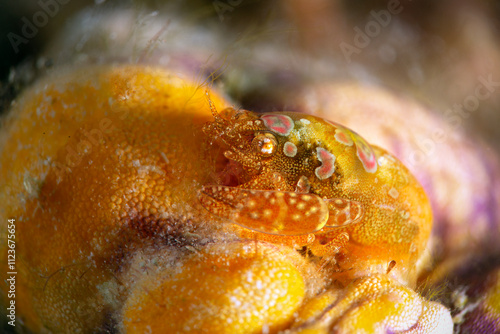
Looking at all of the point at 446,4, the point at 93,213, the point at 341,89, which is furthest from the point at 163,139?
the point at 446,4

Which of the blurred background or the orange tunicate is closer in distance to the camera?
the orange tunicate

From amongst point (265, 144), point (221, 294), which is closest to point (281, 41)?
point (265, 144)

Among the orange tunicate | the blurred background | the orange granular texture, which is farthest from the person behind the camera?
the blurred background

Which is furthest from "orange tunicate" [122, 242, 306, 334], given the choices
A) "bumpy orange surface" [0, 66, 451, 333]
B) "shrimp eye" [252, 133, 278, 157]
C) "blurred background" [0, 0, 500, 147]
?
"blurred background" [0, 0, 500, 147]

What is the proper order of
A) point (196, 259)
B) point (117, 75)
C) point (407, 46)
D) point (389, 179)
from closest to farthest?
point (196, 259) → point (117, 75) → point (389, 179) → point (407, 46)

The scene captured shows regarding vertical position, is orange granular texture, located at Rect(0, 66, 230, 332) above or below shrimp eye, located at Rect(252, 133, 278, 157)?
below

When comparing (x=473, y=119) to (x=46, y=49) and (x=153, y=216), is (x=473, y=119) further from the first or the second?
(x=46, y=49)

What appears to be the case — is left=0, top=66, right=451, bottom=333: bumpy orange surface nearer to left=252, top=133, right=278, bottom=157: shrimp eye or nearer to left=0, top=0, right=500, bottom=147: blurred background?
left=252, top=133, right=278, bottom=157: shrimp eye

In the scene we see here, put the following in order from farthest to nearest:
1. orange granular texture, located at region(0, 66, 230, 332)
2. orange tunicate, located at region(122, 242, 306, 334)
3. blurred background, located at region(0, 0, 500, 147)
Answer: blurred background, located at region(0, 0, 500, 147)
orange granular texture, located at region(0, 66, 230, 332)
orange tunicate, located at region(122, 242, 306, 334)

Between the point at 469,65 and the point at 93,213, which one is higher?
the point at 469,65
